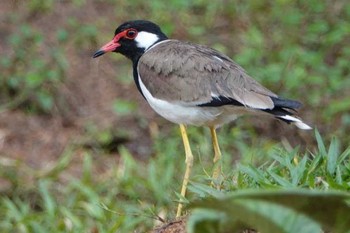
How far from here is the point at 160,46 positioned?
5551 millimetres

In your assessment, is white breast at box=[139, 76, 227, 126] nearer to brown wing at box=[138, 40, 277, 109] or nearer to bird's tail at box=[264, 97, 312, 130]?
brown wing at box=[138, 40, 277, 109]

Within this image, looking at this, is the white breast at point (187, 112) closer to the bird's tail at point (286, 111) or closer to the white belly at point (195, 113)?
the white belly at point (195, 113)

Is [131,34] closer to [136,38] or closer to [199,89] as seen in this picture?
[136,38]

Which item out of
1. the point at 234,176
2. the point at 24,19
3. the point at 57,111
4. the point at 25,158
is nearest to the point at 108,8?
the point at 24,19

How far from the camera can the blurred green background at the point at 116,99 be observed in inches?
256

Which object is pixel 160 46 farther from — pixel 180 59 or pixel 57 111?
pixel 57 111

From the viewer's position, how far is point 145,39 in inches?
228

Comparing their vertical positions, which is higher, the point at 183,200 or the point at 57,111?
the point at 183,200

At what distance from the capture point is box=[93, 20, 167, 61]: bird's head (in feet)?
19.0

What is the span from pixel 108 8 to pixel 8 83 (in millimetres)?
1522

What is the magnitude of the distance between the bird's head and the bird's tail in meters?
1.13

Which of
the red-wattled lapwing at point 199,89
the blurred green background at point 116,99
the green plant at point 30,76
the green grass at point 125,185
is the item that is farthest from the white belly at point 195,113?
the green plant at point 30,76

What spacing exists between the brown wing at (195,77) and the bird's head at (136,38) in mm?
291

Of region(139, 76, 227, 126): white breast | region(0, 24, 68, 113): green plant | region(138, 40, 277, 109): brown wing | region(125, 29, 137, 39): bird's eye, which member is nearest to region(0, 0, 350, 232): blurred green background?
region(0, 24, 68, 113): green plant
